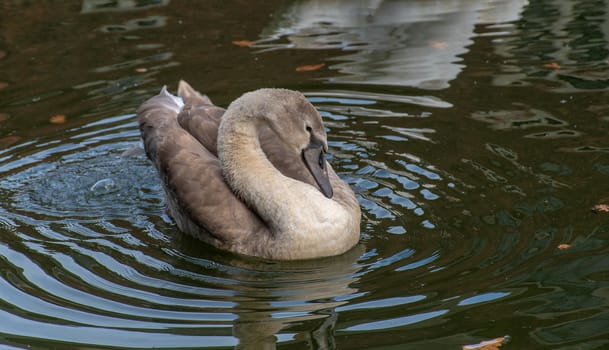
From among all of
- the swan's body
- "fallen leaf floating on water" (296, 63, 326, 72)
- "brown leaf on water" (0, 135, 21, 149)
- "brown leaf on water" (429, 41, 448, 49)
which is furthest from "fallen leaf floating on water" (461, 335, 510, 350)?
"brown leaf on water" (429, 41, 448, 49)

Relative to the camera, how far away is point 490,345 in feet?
18.7

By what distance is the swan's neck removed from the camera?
7.17 meters

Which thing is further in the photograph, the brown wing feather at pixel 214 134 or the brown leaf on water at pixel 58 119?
the brown leaf on water at pixel 58 119

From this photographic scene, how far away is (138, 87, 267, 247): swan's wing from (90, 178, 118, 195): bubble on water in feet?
2.31

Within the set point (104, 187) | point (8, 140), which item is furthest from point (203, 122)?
point (8, 140)

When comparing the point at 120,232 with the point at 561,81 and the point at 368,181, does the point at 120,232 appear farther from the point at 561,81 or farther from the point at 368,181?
the point at 561,81

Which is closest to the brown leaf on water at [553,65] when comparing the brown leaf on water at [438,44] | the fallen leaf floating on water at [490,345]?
the brown leaf on water at [438,44]

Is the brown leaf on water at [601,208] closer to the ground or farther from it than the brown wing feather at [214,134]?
closer to the ground

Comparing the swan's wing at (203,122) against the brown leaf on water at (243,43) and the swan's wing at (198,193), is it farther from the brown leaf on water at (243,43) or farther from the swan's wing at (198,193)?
the brown leaf on water at (243,43)

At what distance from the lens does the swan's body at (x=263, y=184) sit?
705cm

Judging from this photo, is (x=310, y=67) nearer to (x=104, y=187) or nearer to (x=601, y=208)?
(x=104, y=187)

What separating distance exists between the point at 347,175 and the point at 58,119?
350 cm

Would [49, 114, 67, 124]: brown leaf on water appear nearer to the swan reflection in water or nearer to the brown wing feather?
the brown wing feather

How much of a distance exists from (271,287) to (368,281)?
676 mm
